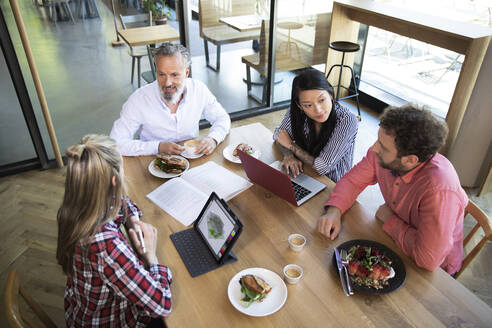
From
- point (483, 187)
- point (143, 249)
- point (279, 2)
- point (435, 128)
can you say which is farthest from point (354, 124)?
point (279, 2)

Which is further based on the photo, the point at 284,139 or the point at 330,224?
the point at 284,139

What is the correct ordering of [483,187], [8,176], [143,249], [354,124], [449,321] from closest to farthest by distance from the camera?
[449,321] → [143,249] → [354,124] → [483,187] → [8,176]

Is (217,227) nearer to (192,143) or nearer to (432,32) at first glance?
(192,143)

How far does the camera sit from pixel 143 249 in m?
1.40

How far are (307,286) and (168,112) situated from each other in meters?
1.41

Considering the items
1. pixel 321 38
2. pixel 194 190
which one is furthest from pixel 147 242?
pixel 321 38

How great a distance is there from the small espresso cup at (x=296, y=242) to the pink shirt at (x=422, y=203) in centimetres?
24

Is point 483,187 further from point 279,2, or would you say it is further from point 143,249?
point 143,249

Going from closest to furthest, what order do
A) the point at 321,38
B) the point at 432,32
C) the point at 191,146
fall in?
1. the point at 191,146
2. the point at 432,32
3. the point at 321,38

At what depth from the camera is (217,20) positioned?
364cm

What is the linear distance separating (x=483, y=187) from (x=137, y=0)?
10.8 feet

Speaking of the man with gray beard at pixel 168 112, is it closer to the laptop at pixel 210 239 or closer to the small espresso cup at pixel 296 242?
the laptop at pixel 210 239

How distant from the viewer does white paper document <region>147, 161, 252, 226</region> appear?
1.69 m

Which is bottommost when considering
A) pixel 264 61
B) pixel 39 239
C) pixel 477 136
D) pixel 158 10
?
pixel 39 239
